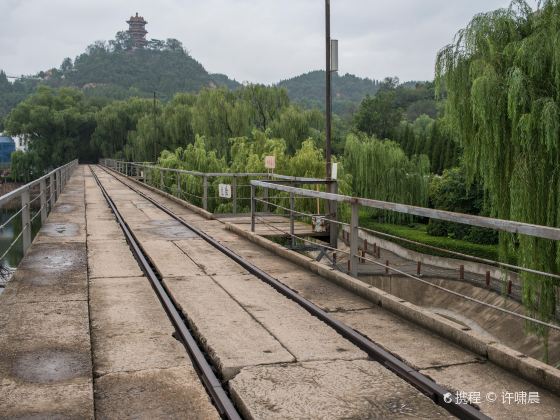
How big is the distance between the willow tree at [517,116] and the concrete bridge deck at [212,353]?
578 centimetres

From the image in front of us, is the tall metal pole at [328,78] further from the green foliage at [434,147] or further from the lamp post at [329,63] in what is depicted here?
the green foliage at [434,147]

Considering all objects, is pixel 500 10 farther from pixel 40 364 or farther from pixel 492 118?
pixel 40 364

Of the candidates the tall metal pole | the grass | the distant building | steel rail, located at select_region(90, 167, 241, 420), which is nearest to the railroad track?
steel rail, located at select_region(90, 167, 241, 420)

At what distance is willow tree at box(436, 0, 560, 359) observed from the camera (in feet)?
37.6

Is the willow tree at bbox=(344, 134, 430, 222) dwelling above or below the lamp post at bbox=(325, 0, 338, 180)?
below

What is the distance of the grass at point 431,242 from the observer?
33.4 metres

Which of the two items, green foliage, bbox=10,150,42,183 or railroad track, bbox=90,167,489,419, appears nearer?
railroad track, bbox=90,167,489,419

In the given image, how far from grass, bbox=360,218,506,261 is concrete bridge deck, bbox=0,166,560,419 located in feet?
77.8

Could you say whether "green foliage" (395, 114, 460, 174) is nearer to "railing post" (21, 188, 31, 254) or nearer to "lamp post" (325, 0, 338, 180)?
"lamp post" (325, 0, 338, 180)

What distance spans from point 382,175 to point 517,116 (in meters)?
28.4

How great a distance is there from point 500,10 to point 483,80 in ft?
6.91

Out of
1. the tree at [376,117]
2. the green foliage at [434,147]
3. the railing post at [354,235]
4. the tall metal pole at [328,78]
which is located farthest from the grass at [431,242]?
the tree at [376,117]

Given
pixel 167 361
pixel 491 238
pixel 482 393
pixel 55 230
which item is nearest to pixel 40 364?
pixel 167 361

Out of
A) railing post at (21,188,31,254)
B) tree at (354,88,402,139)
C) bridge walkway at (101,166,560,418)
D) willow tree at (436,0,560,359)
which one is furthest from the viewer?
tree at (354,88,402,139)
